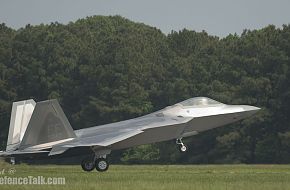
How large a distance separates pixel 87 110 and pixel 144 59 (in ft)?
30.3

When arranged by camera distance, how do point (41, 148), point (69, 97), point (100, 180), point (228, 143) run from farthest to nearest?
1. point (69, 97)
2. point (228, 143)
3. point (41, 148)
4. point (100, 180)

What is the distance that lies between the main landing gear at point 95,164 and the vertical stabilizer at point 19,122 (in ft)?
10.8

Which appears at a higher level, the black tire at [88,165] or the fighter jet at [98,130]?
the fighter jet at [98,130]

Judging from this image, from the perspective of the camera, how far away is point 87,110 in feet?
244

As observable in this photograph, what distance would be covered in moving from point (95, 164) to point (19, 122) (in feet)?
14.8

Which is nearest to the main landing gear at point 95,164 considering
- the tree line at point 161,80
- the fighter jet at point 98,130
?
the fighter jet at point 98,130

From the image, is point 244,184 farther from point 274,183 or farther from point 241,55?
point 241,55

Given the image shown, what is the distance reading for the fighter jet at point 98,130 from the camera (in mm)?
Answer: 34000

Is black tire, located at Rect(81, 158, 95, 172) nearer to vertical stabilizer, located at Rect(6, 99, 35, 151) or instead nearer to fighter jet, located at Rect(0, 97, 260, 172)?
fighter jet, located at Rect(0, 97, 260, 172)

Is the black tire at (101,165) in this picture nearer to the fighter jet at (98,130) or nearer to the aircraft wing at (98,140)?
the fighter jet at (98,130)

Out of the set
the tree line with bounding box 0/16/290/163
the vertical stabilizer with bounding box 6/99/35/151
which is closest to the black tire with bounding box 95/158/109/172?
the vertical stabilizer with bounding box 6/99/35/151

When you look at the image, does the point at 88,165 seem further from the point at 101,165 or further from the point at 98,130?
the point at 98,130

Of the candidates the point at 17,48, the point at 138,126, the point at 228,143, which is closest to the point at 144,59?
the point at 17,48

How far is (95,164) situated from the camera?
35250 mm
